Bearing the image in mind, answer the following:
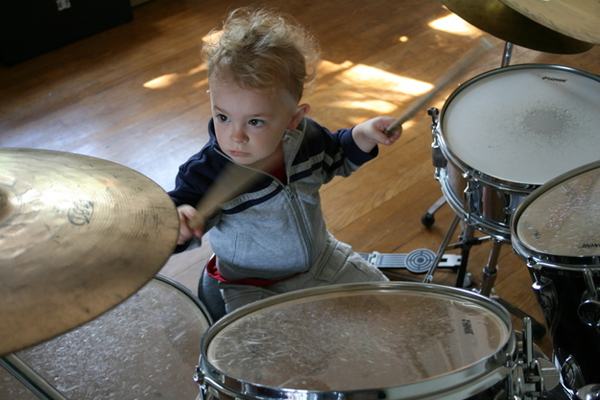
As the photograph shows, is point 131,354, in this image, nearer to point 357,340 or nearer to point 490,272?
point 357,340

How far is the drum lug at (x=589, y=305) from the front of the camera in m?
0.72

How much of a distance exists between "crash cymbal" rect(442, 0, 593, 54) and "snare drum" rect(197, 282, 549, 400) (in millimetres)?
625

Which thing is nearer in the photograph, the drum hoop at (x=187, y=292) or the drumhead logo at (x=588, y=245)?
the drumhead logo at (x=588, y=245)

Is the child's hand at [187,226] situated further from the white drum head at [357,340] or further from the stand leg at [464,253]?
the stand leg at [464,253]

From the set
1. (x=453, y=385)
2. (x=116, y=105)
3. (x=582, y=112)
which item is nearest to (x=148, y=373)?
(x=453, y=385)

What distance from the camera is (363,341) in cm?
64

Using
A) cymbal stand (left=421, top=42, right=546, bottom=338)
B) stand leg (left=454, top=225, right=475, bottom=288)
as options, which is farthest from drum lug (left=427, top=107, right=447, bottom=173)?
stand leg (left=454, top=225, right=475, bottom=288)

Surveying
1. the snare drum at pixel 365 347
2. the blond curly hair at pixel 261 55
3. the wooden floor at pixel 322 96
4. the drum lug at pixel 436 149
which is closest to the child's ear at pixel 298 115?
the blond curly hair at pixel 261 55

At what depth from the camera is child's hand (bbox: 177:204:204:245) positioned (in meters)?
0.81

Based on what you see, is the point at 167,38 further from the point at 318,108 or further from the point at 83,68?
the point at 318,108

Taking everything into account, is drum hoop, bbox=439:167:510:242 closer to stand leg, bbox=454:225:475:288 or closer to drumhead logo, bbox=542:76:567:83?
stand leg, bbox=454:225:475:288

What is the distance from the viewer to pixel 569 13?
97 cm

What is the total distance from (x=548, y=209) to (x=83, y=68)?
6.12 ft

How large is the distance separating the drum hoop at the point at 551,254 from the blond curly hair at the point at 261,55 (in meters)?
0.40
